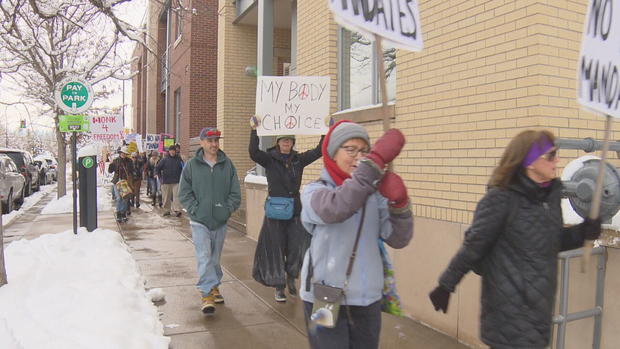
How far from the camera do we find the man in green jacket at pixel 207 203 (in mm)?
Result: 5391

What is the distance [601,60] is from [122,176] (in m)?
11.9

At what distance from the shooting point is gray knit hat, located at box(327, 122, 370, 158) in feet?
8.34

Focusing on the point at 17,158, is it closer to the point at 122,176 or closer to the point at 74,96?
the point at 122,176

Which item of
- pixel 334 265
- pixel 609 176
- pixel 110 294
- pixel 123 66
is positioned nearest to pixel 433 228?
pixel 609 176

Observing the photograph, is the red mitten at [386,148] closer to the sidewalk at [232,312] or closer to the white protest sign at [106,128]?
the sidewalk at [232,312]

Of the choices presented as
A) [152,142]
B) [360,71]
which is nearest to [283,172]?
[360,71]

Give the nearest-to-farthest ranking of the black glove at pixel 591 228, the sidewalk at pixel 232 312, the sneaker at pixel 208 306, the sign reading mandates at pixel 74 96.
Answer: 1. the black glove at pixel 591 228
2. the sidewalk at pixel 232 312
3. the sneaker at pixel 208 306
4. the sign reading mandates at pixel 74 96

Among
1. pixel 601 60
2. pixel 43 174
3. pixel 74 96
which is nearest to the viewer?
pixel 601 60

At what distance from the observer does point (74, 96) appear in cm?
1035

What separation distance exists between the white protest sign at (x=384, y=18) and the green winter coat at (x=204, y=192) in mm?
3283

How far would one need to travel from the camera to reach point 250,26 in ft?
40.4

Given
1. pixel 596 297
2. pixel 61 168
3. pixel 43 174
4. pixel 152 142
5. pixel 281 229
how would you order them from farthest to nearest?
pixel 43 174 < pixel 152 142 < pixel 61 168 < pixel 281 229 < pixel 596 297

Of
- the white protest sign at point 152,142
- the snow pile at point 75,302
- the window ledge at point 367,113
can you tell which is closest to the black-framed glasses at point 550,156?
the window ledge at point 367,113

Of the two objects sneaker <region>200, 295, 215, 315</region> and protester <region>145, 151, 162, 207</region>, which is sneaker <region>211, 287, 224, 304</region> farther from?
protester <region>145, 151, 162, 207</region>
